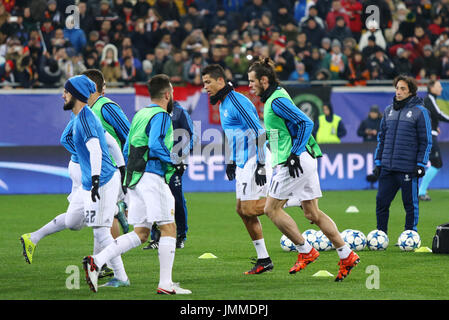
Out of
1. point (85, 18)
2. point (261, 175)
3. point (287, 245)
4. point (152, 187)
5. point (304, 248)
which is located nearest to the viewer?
point (152, 187)

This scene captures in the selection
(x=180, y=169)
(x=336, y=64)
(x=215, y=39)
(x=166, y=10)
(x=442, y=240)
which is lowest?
(x=442, y=240)

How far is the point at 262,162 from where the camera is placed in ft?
33.4

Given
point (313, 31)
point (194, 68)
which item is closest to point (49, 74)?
point (194, 68)

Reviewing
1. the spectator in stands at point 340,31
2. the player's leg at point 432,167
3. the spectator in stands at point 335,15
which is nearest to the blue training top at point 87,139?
the player's leg at point 432,167

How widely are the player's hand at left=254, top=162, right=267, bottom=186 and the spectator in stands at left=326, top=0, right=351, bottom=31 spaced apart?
53.1 feet

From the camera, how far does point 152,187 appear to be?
848 centimetres

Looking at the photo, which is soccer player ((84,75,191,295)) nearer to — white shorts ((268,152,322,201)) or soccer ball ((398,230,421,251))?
white shorts ((268,152,322,201))

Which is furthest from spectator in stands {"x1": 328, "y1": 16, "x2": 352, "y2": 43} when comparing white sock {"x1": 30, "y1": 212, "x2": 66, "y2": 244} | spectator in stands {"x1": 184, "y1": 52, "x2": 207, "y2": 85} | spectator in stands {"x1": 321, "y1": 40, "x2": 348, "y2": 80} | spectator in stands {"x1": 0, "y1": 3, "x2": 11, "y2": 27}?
white sock {"x1": 30, "y1": 212, "x2": 66, "y2": 244}

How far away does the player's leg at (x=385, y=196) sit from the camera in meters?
12.5

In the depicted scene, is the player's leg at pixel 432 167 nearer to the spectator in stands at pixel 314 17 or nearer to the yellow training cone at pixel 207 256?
the spectator in stands at pixel 314 17

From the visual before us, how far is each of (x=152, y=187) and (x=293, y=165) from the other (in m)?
1.76

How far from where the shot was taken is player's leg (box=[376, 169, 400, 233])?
12477 mm

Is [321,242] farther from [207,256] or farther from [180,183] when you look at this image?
[180,183]

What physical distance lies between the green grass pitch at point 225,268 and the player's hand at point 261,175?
40.8 inches
